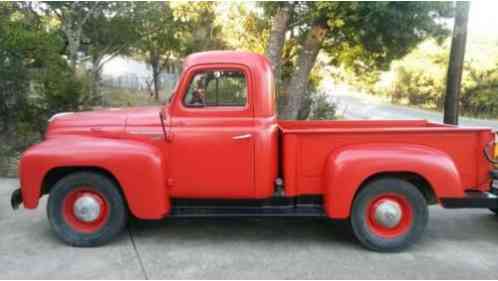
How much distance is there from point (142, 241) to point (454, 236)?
137 inches

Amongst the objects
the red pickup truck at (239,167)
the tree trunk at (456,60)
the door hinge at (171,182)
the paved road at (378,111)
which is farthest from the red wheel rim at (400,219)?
the paved road at (378,111)

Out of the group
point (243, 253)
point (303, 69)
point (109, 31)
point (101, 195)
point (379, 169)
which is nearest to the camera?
point (379, 169)

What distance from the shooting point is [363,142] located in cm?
420

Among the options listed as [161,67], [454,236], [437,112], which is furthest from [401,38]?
[161,67]

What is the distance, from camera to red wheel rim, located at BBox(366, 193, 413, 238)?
4.20m

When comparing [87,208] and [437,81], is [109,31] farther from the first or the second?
[87,208]

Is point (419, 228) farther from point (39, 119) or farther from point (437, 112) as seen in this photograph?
point (437, 112)

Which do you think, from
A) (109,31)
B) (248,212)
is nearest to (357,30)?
(248,212)

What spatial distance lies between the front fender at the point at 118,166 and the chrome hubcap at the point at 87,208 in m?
0.36

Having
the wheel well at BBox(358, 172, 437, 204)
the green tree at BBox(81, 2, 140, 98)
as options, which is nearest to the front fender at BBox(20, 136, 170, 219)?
the wheel well at BBox(358, 172, 437, 204)

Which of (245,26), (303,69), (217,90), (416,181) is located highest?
(245,26)

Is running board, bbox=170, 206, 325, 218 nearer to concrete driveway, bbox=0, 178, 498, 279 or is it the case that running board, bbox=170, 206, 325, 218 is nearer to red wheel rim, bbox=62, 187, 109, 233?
concrete driveway, bbox=0, 178, 498, 279

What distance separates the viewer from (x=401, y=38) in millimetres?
8844

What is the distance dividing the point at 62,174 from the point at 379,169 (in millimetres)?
3258
